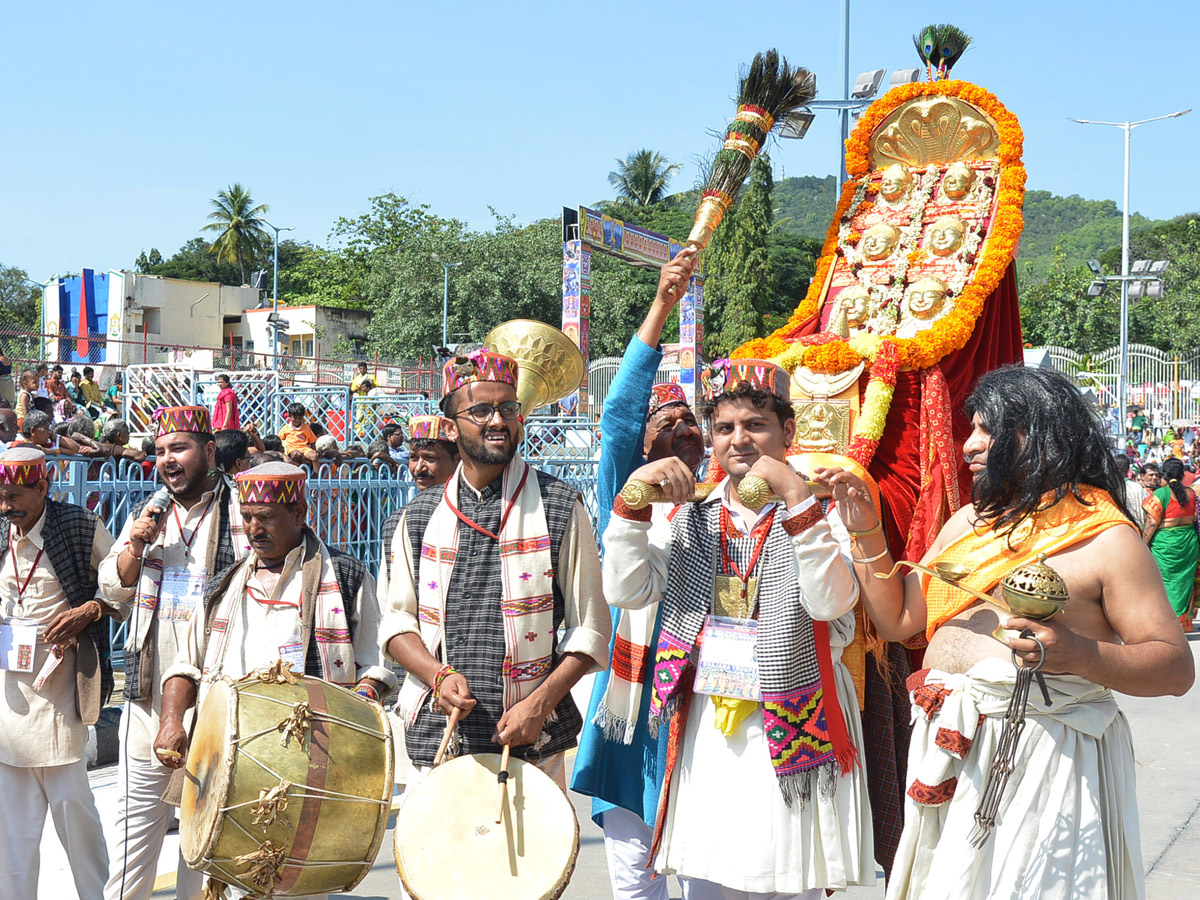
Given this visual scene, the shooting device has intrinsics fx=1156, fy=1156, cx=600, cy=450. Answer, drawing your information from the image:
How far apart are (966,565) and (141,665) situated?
10.2 feet

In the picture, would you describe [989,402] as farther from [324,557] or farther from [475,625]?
[324,557]

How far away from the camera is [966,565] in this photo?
2840mm

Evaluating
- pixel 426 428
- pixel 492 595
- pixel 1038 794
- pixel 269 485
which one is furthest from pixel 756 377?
pixel 426 428

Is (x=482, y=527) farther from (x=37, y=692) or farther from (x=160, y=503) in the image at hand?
(x=37, y=692)

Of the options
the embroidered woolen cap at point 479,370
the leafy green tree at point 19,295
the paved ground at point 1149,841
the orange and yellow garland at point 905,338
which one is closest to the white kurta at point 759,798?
the embroidered woolen cap at point 479,370

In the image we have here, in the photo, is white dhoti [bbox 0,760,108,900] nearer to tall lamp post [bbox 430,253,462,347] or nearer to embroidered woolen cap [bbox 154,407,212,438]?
embroidered woolen cap [bbox 154,407,212,438]

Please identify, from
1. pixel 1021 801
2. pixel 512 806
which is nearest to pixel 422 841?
pixel 512 806

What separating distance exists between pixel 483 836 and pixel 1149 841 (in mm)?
4101

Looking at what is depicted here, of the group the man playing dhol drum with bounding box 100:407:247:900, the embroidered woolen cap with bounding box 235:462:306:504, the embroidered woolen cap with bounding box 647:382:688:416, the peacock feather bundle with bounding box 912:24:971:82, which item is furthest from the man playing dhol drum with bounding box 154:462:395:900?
the peacock feather bundle with bounding box 912:24:971:82

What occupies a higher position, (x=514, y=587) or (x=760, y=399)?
(x=760, y=399)

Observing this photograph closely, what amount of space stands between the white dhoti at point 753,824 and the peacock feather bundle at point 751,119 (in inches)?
71.1

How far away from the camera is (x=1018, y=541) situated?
2.77 m

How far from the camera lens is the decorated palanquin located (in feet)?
15.8

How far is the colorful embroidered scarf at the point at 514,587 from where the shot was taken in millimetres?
3510
